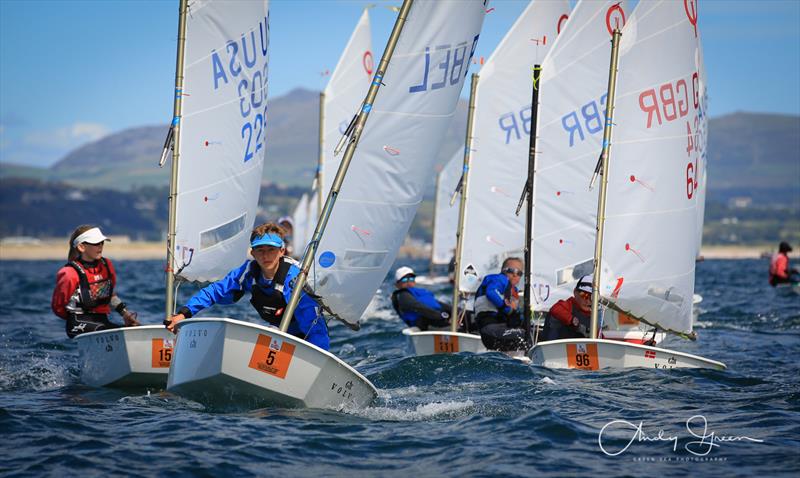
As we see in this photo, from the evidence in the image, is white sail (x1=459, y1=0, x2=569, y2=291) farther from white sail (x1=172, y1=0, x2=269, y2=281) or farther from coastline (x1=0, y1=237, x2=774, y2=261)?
coastline (x1=0, y1=237, x2=774, y2=261)

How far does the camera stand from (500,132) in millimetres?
17266

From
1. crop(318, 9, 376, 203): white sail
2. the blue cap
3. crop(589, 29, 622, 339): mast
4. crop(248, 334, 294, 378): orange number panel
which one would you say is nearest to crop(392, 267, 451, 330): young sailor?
crop(589, 29, 622, 339): mast

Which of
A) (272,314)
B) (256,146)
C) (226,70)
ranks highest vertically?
(226,70)

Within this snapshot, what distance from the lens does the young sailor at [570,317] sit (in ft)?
40.8

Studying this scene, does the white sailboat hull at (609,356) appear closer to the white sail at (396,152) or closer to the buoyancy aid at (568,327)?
the buoyancy aid at (568,327)

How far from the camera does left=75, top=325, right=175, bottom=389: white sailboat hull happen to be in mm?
10219

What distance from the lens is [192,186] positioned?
11.7 m

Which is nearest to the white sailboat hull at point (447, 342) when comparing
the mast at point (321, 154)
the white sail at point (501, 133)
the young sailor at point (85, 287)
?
the white sail at point (501, 133)

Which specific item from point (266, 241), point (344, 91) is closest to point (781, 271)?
point (344, 91)

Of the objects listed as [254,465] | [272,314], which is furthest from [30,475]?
[272,314]

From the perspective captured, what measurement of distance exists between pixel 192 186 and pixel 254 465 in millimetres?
5378

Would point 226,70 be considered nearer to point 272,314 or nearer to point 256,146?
point 256,146

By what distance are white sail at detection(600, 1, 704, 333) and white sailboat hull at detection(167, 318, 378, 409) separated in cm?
488

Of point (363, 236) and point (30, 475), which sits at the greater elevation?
point (363, 236)
